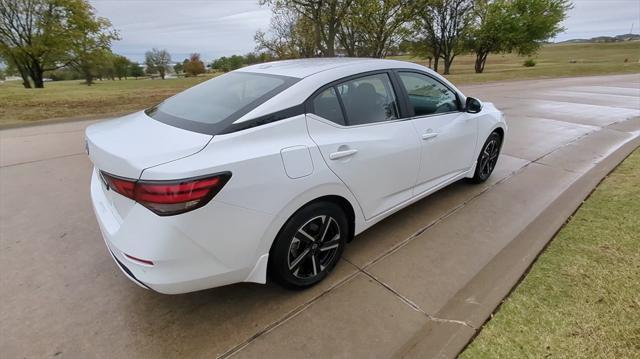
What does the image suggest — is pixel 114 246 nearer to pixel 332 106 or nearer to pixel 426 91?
pixel 332 106

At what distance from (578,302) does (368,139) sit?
1741mm

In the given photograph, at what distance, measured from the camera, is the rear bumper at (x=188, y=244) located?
178 cm

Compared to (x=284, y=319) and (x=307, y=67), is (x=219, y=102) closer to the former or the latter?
(x=307, y=67)

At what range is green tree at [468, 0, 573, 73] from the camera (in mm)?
34469

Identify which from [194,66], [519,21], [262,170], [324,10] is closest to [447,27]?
[519,21]

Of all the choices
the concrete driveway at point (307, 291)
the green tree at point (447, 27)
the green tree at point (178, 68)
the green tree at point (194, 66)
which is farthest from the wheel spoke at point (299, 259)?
the green tree at point (178, 68)

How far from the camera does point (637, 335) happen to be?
1.91 m

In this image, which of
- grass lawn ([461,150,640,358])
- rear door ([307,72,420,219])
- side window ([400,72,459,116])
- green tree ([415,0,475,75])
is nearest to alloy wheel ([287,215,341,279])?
rear door ([307,72,420,219])

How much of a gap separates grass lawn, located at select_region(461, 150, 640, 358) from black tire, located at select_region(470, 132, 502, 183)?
1.23 metres

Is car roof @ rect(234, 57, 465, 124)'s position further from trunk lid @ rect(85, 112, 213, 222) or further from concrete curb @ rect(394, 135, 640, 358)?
concrete curb @ rect(394, 135, 640, 358)

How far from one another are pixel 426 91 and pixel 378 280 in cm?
196

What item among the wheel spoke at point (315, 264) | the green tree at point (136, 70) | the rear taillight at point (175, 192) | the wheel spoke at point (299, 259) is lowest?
the wheel spoke at point (315, 264)

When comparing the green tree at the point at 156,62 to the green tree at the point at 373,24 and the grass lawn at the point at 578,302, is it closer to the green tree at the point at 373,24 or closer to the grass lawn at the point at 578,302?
the green tree at the point at 373,24

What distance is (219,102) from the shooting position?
247 cm
